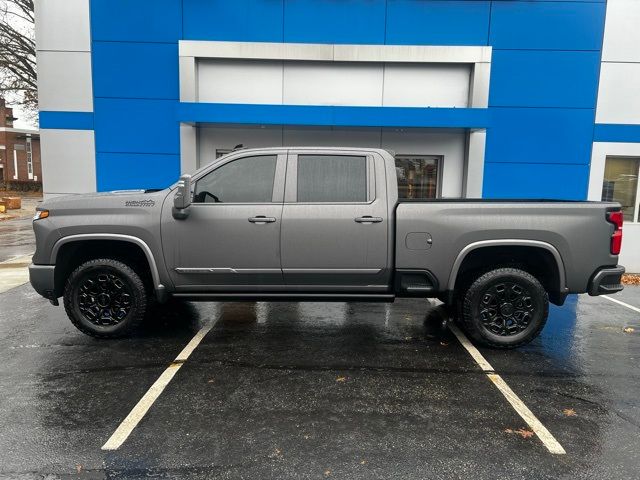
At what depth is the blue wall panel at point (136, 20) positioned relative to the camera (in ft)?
34.3

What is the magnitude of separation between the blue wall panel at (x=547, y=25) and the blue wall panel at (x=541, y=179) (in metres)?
2.65

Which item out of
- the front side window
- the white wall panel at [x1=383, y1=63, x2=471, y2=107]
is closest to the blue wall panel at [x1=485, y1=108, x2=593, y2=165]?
the white wall panel at [x1=383, y1=63, x2=471, y2=107]

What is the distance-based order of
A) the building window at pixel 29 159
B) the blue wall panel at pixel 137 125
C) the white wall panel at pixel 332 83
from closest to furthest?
the blue wall panel at pixel 137 125, the white wall panel at pixel 332 83, the building window at pixel 29 159

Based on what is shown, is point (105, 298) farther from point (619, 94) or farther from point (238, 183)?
point (619, 94)

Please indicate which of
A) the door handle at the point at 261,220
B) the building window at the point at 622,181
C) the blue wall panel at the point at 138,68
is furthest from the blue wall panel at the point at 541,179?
the blue wall panel at the point at 138,68

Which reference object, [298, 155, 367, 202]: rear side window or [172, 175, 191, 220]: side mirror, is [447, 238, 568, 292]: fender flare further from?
[172, 175, 191, 220]: side mirror

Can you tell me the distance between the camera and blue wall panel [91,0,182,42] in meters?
10.5

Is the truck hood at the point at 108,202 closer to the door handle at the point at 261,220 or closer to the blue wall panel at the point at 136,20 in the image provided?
the door handle at the point at 261,220

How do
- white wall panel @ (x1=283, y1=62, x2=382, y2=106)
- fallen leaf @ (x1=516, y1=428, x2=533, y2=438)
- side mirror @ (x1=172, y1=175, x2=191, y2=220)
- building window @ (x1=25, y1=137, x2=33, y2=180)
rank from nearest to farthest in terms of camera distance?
1. fallen leaf @ (x1=516, y1=428, x2=533, y2=438)
2. side mirror @ (x1=172, y1=175, x2=191, y2=220)
3. white wall panel @ (x1=283, y1=62, x2=382, y2=106)
4. building window @ (x1=25, y1=137, x2=33, y2=180)

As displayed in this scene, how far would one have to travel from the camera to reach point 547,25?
1039cm

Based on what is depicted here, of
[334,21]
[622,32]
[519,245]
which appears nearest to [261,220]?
[519,245]

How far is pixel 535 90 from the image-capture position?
1053cm

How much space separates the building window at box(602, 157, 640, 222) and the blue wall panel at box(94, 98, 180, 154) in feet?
33.1

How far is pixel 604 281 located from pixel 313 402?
332 centimetres
